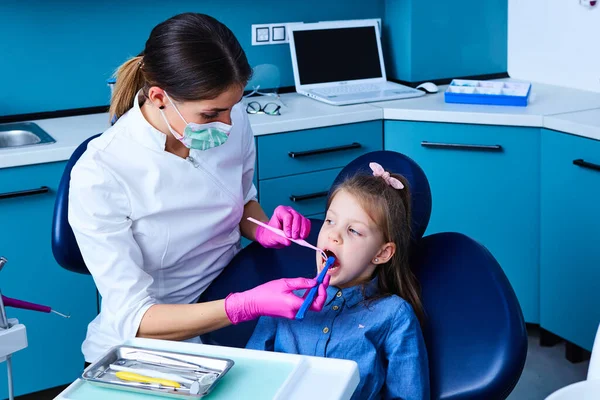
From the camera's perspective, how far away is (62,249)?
1870mm

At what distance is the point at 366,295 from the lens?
181 cm

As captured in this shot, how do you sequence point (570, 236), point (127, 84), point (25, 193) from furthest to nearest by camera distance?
point (570, 236), point (25, 193), point (127, 84)

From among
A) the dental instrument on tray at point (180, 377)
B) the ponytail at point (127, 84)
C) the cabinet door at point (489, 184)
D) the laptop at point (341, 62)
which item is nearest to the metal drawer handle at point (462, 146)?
the cabinet door at point (489, 184)

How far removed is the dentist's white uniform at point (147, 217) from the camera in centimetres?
171

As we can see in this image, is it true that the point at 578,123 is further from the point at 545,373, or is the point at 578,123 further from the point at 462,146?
the point at 545,373

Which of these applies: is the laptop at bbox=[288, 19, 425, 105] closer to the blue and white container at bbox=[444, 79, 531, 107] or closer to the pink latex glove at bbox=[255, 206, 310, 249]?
the blue and white container at bbox=[444, 79, 531, 107]

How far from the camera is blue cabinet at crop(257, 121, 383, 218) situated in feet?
9.74

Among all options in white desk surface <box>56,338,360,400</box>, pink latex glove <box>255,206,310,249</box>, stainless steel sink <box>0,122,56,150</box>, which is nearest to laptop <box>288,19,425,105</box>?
stainless steel sink <box>0,122,56,150</box>

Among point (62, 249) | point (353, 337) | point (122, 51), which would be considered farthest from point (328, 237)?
point (122, 51)

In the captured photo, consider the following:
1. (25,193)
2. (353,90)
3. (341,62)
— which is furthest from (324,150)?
(25,193)

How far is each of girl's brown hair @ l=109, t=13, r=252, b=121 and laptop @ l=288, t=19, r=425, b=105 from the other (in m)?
1.54

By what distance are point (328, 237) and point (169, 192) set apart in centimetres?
37

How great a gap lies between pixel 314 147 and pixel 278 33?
654 mm

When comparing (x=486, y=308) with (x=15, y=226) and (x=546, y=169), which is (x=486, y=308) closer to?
(x=546, y=169)
